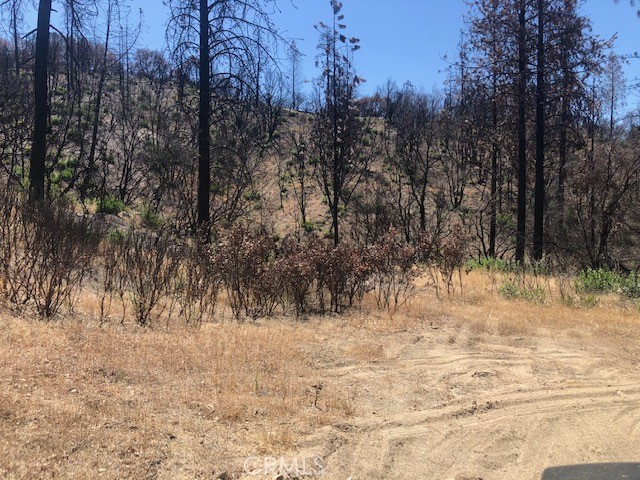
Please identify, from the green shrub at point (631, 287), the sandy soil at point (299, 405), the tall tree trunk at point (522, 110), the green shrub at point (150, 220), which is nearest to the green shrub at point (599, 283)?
the green shrub at point (631, 287)

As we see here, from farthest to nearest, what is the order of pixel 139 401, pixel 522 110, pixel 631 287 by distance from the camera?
pixel 522 110 → pixel 631 287 → pixel 139 401

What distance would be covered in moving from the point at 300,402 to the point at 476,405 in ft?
5.25

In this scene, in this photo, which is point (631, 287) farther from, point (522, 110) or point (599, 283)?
point (522, 110)

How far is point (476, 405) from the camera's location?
4.38m

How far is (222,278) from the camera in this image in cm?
743

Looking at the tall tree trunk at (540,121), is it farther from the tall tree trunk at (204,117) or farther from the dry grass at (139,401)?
the dry grass at (139,401)

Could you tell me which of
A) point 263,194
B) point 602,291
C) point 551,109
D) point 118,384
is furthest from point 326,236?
point 118,384

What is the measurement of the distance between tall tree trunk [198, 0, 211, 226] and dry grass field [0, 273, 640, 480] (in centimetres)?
522

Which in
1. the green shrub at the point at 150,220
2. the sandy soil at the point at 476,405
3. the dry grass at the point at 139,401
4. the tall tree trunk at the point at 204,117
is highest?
the tall tree trunk at the point at 204,117

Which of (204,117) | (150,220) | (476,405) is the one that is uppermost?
(204,117)

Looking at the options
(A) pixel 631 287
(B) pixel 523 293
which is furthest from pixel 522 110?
(B) pixel 523 293

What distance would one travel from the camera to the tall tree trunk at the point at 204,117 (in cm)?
1095

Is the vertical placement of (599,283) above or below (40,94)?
below

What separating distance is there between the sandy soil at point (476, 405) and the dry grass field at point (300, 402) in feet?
0.06
